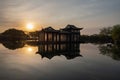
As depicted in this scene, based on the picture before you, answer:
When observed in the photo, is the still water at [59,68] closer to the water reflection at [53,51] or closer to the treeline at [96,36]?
the water reflection at [53,51]

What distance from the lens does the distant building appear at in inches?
2610

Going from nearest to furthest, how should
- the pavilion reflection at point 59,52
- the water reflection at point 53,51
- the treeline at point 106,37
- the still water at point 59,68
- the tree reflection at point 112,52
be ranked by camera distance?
the still water at point 59,68 → the tree reflection at point 112,52 → the pavilion reflection at point 59,52 → the water reflection at point 53,51 → the treeline at point 106,37

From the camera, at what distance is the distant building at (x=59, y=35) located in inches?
2610

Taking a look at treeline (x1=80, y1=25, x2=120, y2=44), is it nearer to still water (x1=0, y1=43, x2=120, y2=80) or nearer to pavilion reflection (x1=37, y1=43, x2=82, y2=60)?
pavilion reflection (x1=37, y1=43, x2=82, y2=60)

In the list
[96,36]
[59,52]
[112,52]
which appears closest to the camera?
[112,52]

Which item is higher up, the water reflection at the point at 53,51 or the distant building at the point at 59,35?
the distant building at the point at 59,35

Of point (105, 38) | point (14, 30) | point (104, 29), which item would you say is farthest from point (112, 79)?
point (14, 30)

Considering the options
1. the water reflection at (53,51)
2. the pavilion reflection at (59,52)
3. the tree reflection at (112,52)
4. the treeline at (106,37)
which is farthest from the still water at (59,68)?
the treeline at (106,37)

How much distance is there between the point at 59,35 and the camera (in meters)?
71.1

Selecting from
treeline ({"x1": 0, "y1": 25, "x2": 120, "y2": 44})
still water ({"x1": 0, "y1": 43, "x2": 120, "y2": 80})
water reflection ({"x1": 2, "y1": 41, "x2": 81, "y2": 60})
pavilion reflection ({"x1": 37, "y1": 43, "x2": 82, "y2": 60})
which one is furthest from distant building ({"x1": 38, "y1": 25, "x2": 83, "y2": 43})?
still water ({"x1": 0, "y1": 43, "x2": 120, "y2": 80})

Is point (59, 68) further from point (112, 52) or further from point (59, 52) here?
point (112, 52)

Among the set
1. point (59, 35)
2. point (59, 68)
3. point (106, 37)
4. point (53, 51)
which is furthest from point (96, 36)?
point (59, 68)

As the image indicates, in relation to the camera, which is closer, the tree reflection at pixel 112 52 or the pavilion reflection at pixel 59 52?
the tree reflection at pixel 112 52

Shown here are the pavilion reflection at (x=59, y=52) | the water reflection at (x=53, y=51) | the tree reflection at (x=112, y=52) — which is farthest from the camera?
the water reflection at (x=53, y=51)
